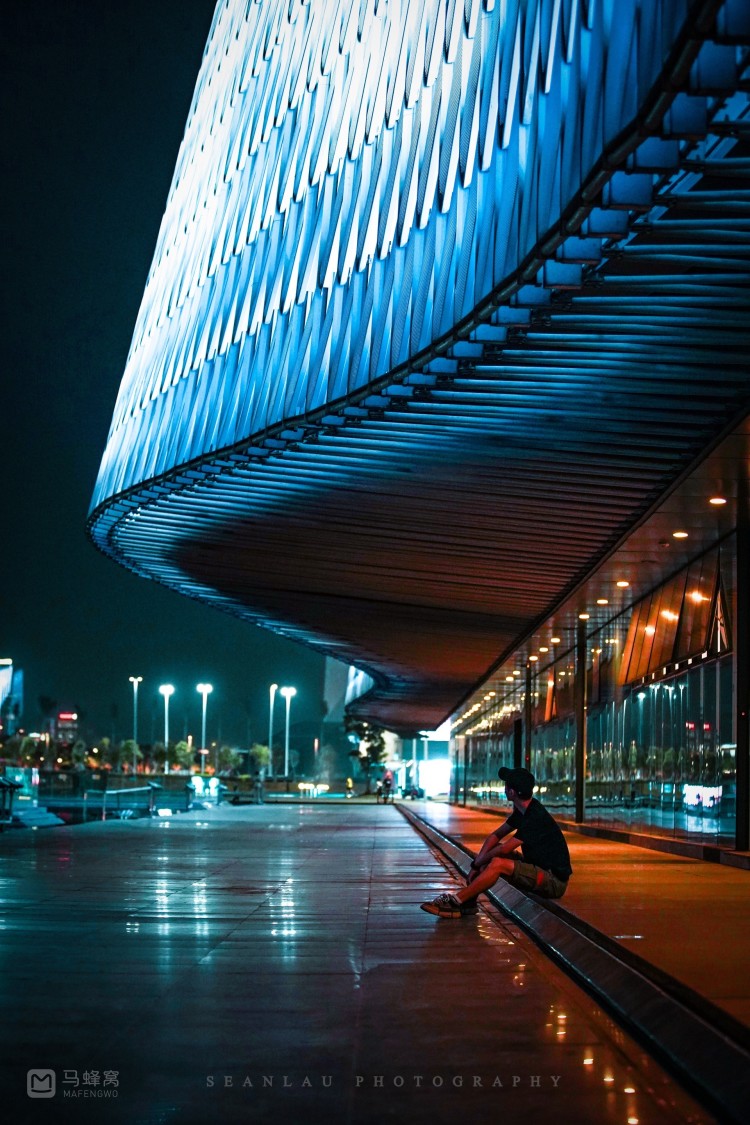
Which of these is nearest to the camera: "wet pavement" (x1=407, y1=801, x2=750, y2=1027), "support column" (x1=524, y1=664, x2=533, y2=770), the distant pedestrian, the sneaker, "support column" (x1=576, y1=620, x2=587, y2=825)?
"wet pavement" (x1=407, y1=801, x2=750, y2=1027)

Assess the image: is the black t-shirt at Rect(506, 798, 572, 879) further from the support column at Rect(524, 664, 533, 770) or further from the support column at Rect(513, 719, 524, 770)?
the support column at Rect(513, 719, 524, 770)

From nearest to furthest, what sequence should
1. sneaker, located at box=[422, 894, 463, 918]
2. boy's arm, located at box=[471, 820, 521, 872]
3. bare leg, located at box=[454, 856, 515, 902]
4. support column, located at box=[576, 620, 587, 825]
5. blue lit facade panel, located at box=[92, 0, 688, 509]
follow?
1. blue lit facade panel, located at box=[92, 0, 688, 509]
2. bare leg, located at box=[454, 856, 515, 902]
3. sneaker, located at box=[422, 894, 463, 918]
4. boy's arm, located at box=[471, 820, 521, 872]
5. support column, located at box=[576, 620, 587, 825]

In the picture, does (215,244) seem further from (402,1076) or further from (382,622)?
(402,1076)

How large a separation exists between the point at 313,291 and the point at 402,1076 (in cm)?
1462

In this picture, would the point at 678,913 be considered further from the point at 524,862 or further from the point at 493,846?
the point at 493,846

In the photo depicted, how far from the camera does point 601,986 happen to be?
7.46 meters

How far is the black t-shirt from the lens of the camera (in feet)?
37.1

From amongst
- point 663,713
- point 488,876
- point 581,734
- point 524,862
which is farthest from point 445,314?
point 581,734

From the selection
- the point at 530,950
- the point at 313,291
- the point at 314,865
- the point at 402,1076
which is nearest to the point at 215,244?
the point at 313,291

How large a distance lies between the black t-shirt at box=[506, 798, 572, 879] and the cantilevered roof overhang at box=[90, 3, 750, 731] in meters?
4.07

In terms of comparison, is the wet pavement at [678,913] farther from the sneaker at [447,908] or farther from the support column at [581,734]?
the support column at [581,734]

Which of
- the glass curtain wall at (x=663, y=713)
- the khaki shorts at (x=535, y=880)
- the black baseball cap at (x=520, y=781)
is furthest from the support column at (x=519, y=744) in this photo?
the khaki shorts at (x=535, y=880)

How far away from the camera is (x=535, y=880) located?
11.1 metres

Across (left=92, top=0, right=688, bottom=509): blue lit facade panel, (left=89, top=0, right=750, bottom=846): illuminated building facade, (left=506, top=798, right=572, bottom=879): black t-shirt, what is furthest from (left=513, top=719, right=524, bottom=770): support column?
(left=506, top=798, right=572, bottom=879): black t-shirt
